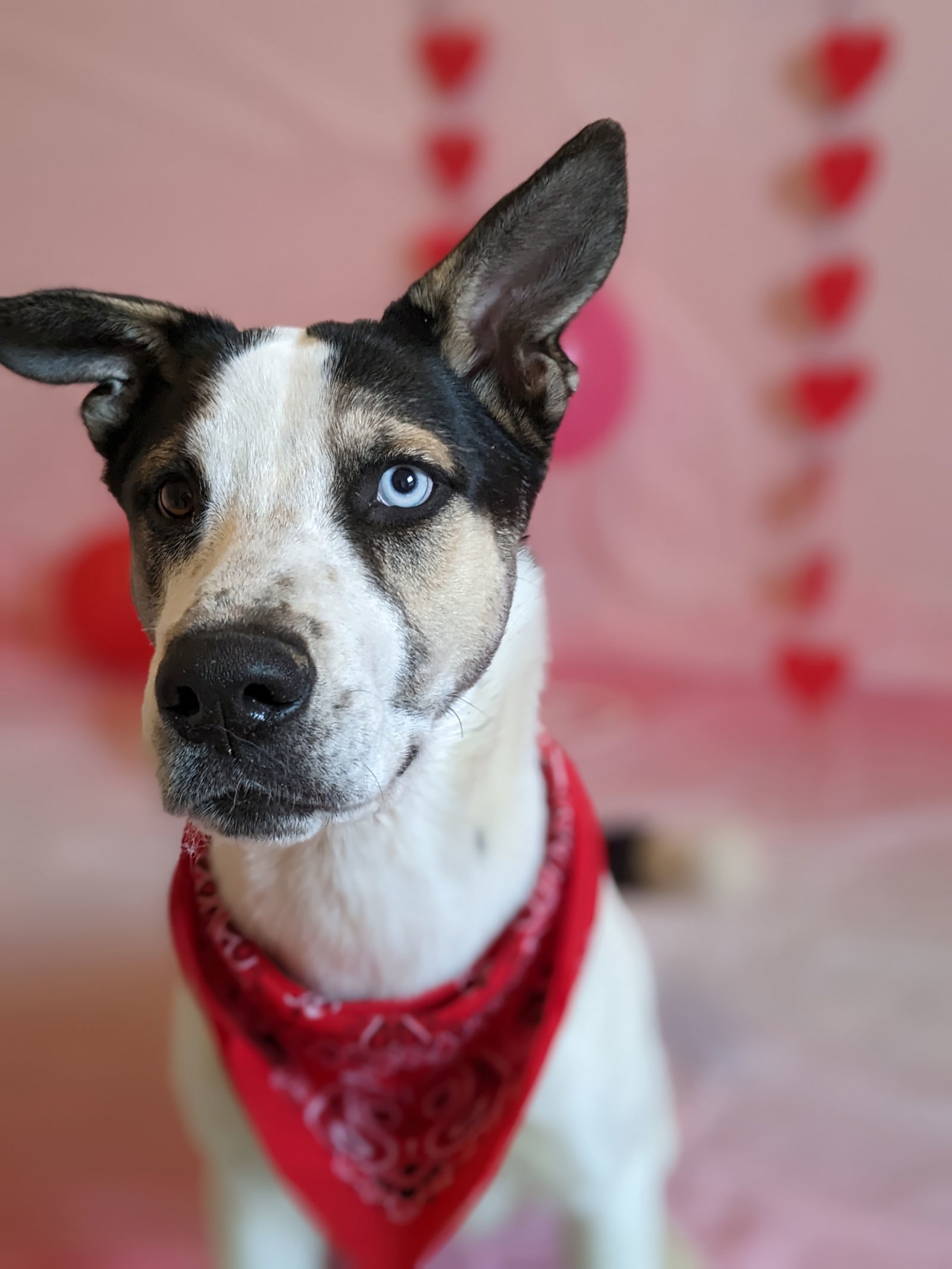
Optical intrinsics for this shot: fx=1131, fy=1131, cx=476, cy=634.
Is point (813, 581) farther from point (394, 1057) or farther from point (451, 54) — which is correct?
point (394, 1057)

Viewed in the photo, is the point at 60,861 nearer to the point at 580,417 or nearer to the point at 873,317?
the point at 580,417

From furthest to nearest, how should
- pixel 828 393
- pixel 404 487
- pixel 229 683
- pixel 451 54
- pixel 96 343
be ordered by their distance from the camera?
pixel 828 393
pixel 451 54
pixel 96 343
pixel 404 487
pixel 229 683

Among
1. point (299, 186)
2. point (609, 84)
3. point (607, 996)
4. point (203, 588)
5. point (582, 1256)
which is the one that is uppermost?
point (609, 84)

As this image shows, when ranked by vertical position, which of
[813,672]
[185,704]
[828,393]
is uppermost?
[185,704]

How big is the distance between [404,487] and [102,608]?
6.98 ft

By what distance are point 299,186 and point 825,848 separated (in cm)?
220

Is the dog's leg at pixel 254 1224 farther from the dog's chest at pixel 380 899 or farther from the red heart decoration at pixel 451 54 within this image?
the red heart decoration at pixel 451 54

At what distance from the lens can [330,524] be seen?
4.08ft

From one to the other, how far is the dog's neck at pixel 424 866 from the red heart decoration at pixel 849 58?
204 centimetres

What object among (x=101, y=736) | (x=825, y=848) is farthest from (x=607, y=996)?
(x=101, y=736)

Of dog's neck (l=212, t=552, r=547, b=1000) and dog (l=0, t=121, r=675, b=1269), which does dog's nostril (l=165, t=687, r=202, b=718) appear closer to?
dog (l=0, t=121, r=675, b=1269)

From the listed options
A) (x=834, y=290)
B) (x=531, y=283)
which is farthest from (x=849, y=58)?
(x=531, y=283)

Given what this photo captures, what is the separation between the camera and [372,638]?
119 cm

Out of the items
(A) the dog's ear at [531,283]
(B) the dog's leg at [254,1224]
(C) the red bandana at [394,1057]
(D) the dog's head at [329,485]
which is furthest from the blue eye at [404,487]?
(B) the dog's leg at [254,1224]
